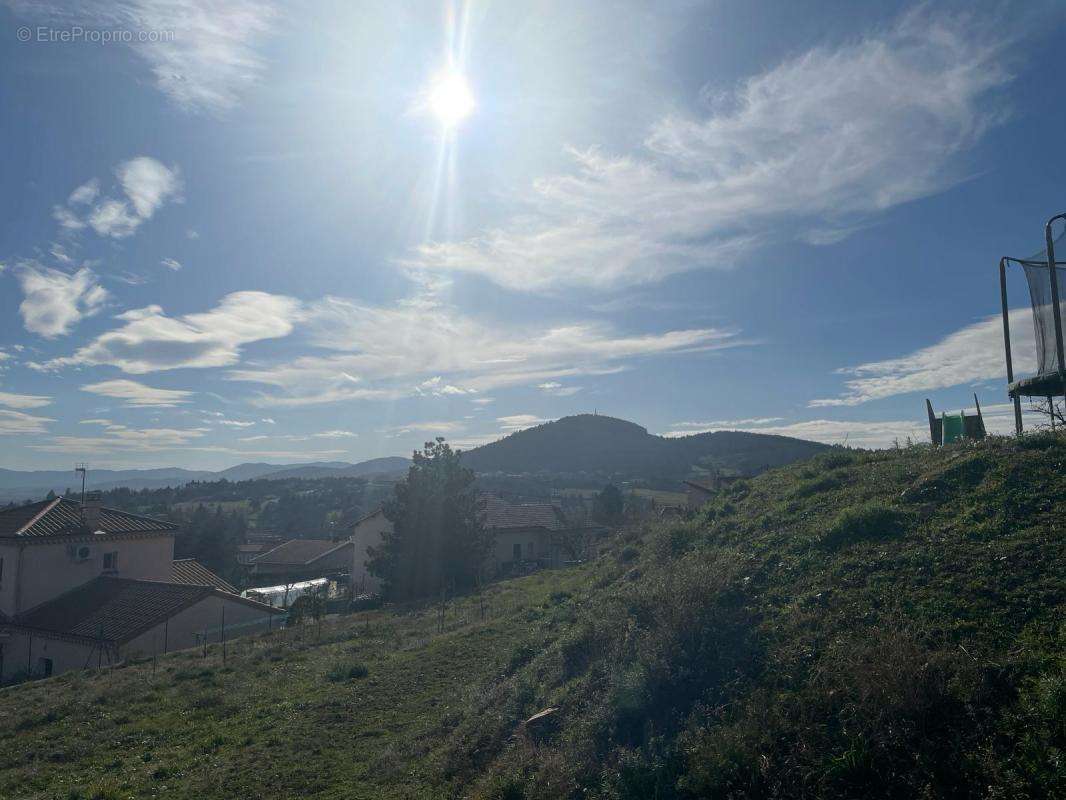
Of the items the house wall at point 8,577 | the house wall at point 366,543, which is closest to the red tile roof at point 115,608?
the house wall at point 8,577

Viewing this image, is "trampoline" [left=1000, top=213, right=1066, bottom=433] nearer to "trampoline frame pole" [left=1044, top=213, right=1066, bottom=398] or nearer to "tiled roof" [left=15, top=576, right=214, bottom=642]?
"trampoline frame pole" [left=1044, top=213, right=1066, bottom=398]

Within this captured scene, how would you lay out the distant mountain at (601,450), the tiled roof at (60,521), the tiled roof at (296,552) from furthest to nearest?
the distant mountain at (601,450), the tiled roof at (296,552), the tiled roof at (60,521)

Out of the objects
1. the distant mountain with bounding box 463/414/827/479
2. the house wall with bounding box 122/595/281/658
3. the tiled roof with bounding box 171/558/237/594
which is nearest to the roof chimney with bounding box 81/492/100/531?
the tiled roof with bounding box 171/558/237/594

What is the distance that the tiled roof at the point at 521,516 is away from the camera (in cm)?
4562

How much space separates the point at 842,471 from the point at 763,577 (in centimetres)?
470

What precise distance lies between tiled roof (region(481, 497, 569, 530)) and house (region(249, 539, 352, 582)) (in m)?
16.0

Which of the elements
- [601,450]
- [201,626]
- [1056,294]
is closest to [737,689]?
[1056,294]

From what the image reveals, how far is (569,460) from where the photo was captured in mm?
113438

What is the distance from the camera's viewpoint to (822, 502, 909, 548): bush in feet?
26.6

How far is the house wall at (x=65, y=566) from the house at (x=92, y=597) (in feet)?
0.14

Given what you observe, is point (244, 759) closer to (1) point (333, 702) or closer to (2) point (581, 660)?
Answer: (1) point (333, 702)

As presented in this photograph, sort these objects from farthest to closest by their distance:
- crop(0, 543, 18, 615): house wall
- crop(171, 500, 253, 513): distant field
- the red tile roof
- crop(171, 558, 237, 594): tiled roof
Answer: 1. crop(171, 500, 253, 513): distant field
2. crop(171, 558, 237, 594): tiled roof
3. crop(0, 543, 18, 615): house wall
4. the red tile roof

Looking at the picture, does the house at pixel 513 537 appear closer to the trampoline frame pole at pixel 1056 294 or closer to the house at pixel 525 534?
the house at pixel 525 534

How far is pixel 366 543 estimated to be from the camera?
142 feet
